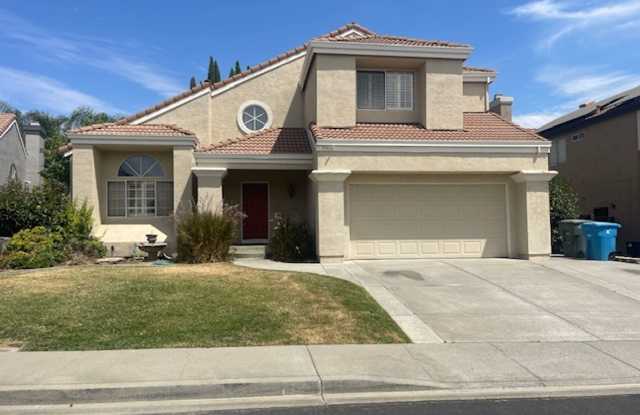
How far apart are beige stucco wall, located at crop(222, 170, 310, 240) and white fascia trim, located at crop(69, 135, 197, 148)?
2295 millimetres

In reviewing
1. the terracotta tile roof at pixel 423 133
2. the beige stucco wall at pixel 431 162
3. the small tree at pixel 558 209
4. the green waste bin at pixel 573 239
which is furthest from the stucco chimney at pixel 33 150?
the green waste bin at pixel 573 239

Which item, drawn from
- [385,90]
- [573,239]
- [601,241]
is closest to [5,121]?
[385,90]

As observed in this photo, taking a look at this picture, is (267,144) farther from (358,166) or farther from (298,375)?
(298,375)

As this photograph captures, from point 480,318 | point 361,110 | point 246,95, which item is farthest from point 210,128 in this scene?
point 480,318

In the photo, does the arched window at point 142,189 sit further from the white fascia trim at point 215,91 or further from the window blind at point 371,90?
the window blind at point 371,90

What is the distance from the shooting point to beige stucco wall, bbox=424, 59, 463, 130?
15883mm

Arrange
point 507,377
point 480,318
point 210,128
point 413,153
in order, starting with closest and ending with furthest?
point 507,377, point 480,318, point 413,153, point 210,128

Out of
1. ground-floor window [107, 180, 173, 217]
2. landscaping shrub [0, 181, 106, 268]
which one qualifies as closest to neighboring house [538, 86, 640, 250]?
ground-floor window [107, 180, 173, 217]

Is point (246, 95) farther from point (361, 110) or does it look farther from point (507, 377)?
point (507, 377)

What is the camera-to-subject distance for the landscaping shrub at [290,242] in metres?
14.8

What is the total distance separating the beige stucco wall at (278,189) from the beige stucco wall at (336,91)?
317 centimetres

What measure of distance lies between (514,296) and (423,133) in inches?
255

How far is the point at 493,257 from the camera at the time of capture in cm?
1519

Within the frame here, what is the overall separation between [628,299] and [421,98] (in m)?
8.52
